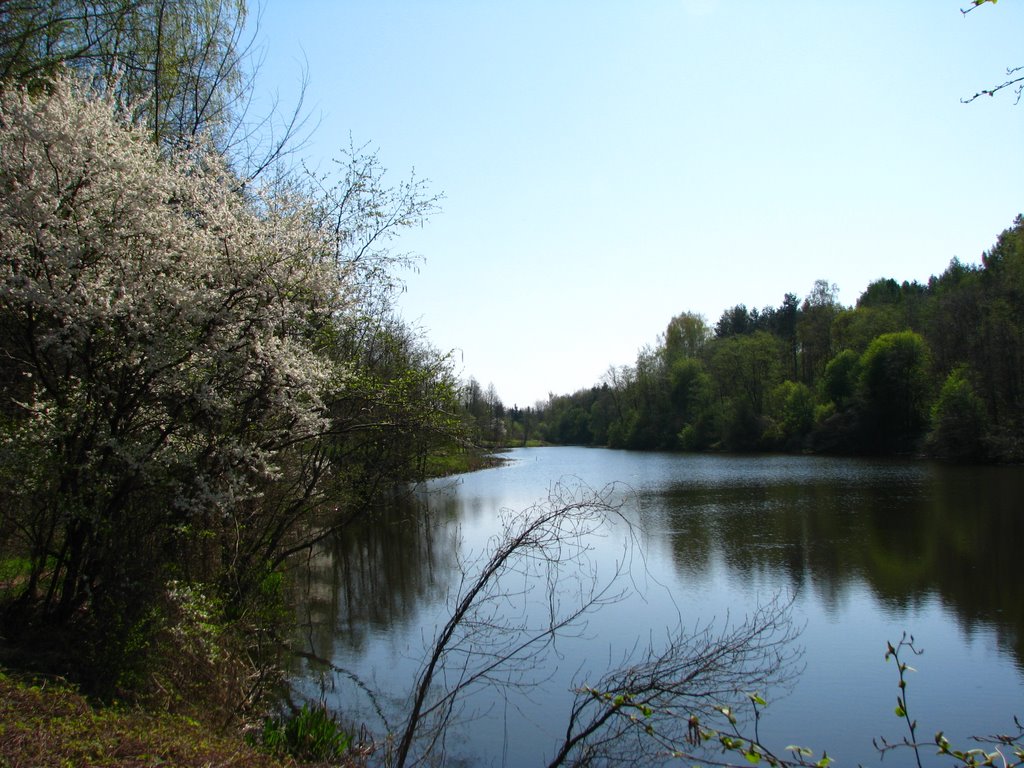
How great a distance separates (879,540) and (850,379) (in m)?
37.2

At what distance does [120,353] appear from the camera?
649 cm

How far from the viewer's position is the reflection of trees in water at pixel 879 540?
1315cm

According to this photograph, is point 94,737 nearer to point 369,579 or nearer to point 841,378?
point 369,579

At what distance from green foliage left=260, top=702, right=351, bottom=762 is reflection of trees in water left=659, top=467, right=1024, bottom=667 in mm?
9072

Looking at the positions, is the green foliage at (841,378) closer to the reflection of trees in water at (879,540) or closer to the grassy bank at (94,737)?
the reflection of trees in water at (879,540)

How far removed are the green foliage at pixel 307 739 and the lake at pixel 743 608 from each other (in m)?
1.38

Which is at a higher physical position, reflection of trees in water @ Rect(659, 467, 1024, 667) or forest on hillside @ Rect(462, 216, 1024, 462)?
forest on hillside @ Rect(462, 216, 1024, 462)

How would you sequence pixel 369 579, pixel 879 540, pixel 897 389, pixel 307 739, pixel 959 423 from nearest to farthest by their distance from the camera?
1. pixel 307 739
2. pixel 369 579
3. pixel 879 540
4. pixel 959 423
5. pixel 897 389

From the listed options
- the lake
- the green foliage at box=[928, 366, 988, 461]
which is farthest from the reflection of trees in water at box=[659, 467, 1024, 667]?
the green foliage at box=[928, 366, 988, 461]

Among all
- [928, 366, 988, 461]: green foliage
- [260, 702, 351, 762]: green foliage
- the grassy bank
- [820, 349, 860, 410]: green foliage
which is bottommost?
[260, 702, 351, 762]: green foliage

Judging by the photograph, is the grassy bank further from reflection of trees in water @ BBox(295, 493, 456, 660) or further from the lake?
reflection of trees in water @ BBox(295, 493, 456, 660)

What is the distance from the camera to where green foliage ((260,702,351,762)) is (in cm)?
625

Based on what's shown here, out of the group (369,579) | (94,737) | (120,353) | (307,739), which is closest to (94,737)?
(94,737)

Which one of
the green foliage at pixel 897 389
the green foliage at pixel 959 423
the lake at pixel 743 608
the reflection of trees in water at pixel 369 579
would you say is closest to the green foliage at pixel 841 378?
the green foliage at pixel 897 389
